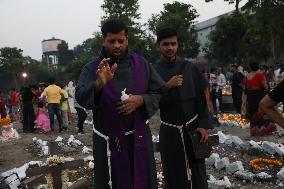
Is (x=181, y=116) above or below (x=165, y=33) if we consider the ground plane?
below

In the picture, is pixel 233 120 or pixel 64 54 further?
pixel 64 54

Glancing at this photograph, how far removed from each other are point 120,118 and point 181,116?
132 cm

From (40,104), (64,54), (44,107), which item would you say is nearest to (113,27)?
(40,104)

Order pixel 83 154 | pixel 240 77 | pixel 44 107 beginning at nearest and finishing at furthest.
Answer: pixel 83 154, pixel 240 77, pixel 44 107

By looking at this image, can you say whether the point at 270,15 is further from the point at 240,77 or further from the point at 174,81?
the point at 174,81

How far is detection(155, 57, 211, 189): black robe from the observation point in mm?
4816

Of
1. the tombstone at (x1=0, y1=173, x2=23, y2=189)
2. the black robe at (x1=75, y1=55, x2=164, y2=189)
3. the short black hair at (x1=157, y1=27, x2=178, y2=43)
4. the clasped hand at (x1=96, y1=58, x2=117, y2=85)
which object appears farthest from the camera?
the tombstone at (x1=0, y1=173, x2=23, y2=189)

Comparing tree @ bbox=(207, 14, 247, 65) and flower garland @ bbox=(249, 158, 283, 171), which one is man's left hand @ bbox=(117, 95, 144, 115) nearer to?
flower garland @ bbox=(249, 158, 283, 171)

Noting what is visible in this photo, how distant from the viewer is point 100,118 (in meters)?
3.79

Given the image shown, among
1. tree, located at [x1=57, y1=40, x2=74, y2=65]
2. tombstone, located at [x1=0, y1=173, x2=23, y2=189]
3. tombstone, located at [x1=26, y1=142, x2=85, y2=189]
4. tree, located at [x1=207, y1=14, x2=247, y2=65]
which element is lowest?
tombstone, located at [x1=0, y1=173, x2=23, y2=189]

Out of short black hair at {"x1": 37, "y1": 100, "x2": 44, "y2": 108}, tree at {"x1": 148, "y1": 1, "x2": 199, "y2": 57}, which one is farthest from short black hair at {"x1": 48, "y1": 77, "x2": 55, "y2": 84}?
tree at {"x1": 148, "y1": 1, "x2": 199, "y2": 57}

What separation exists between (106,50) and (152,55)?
47716 millimetres

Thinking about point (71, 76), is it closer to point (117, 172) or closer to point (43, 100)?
point (43, 100)

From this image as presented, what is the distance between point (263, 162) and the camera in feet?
27.0
